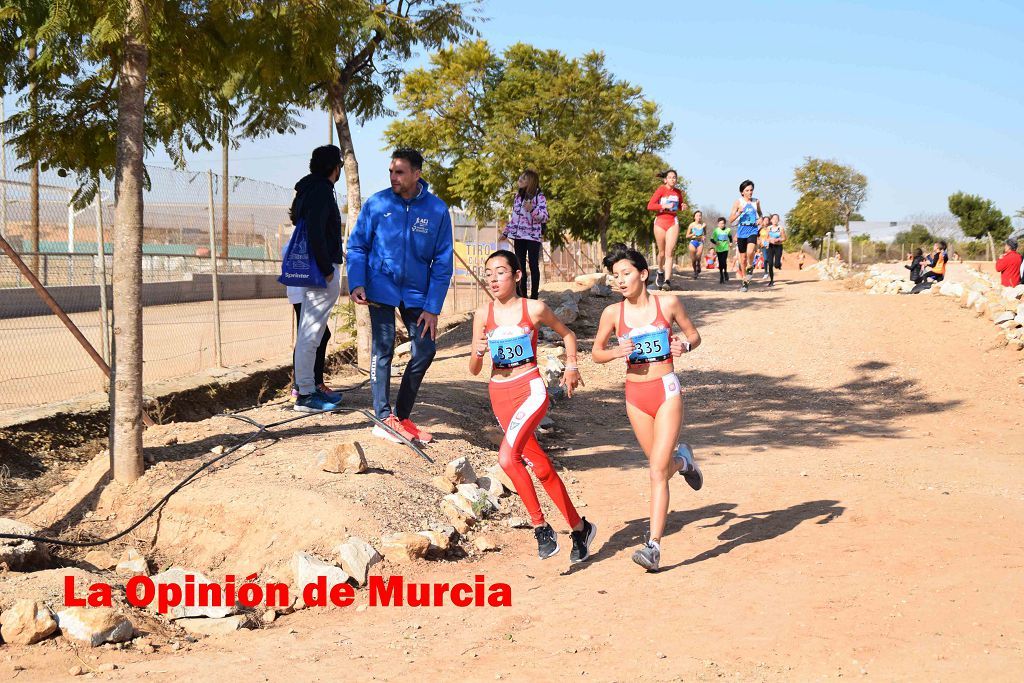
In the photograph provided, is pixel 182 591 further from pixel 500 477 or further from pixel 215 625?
pixel 500 477

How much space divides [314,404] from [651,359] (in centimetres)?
349

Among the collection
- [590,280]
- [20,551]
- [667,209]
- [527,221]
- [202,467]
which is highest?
[667,209]

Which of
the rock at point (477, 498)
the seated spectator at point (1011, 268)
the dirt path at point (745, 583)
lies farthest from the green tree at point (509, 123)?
the rock at point (477, 498)

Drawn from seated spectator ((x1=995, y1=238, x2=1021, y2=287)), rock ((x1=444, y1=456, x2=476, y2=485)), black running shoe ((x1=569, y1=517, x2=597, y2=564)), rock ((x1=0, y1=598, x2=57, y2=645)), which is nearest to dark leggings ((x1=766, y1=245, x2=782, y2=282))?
seated spectator ((x1=995, y1=238, x2=1021, y2=287))

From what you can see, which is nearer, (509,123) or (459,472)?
(459,472)

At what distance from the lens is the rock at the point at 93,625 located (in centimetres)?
459

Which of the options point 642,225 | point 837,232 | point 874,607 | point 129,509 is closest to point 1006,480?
point 874,607

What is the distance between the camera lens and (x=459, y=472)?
7.07 meters

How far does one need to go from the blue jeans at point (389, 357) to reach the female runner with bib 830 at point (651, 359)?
1.71 m

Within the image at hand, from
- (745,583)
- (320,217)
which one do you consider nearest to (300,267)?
(320,217)

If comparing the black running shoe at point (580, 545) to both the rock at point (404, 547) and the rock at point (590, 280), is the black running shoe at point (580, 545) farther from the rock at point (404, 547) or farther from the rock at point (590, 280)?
the rock at point (590, 280)

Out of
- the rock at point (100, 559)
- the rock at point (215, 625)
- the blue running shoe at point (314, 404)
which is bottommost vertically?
the rock at point (215, 625)

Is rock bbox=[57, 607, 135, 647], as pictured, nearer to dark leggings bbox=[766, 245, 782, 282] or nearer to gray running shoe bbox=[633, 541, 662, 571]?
gray running shoe bbox=[633, 541, 662, 571]

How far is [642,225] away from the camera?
1553 inches
